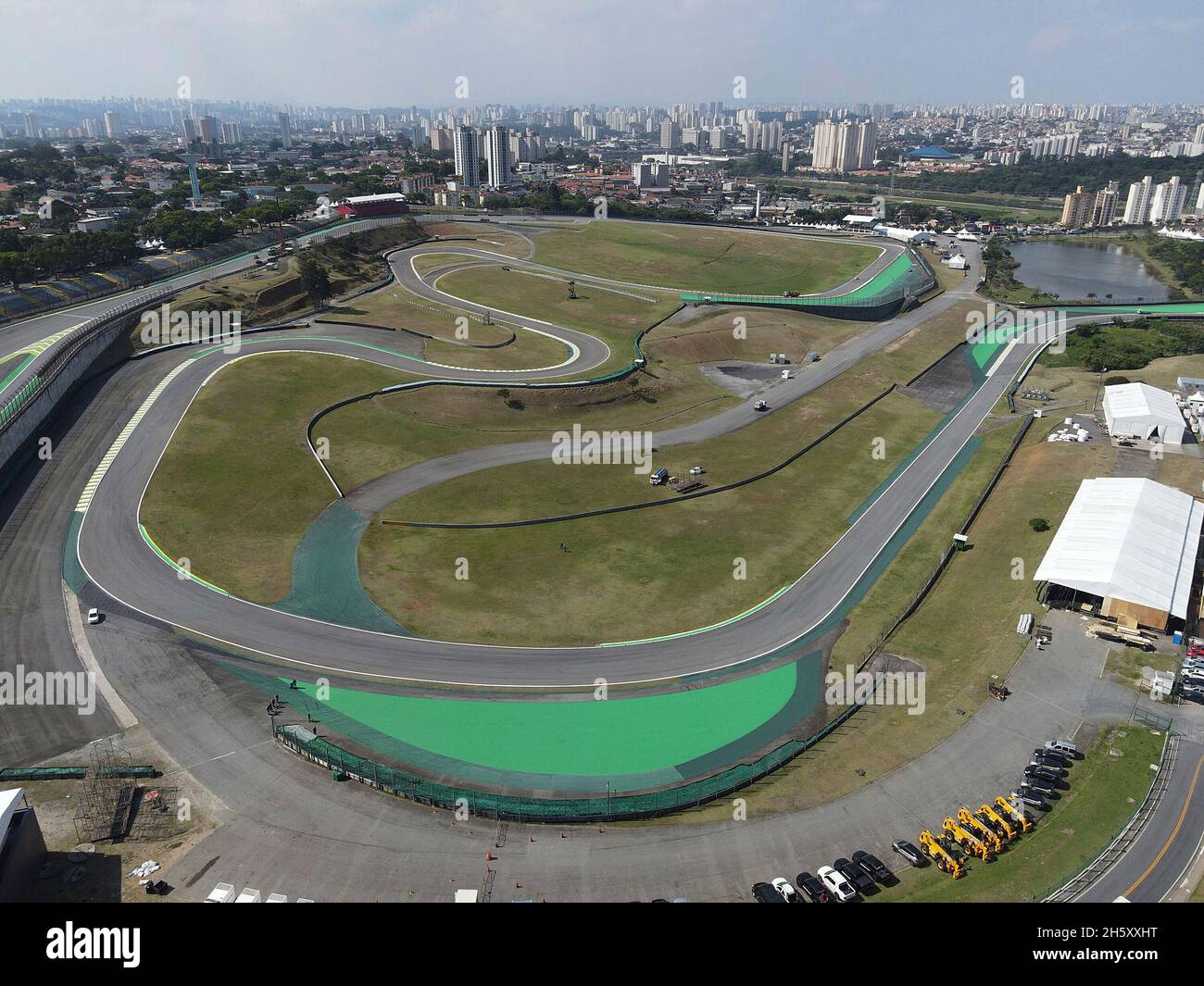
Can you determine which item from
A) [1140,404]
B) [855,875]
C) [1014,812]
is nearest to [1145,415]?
[1140,404]

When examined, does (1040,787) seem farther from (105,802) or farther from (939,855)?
(105,802)

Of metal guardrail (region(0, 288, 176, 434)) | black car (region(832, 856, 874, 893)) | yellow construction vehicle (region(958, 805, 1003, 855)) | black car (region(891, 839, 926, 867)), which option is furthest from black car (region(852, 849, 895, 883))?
metal guardrail (region(0, 288, 176, 434))

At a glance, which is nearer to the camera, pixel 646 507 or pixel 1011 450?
pixel 646 507

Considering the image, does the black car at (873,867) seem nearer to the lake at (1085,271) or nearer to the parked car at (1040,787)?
the parked car at (1040,787)

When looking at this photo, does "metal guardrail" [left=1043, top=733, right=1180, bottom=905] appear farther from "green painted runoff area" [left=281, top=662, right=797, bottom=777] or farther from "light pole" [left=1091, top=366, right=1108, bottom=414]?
"light pole" [left=1091, top=366, right=1108, bottom=414]
